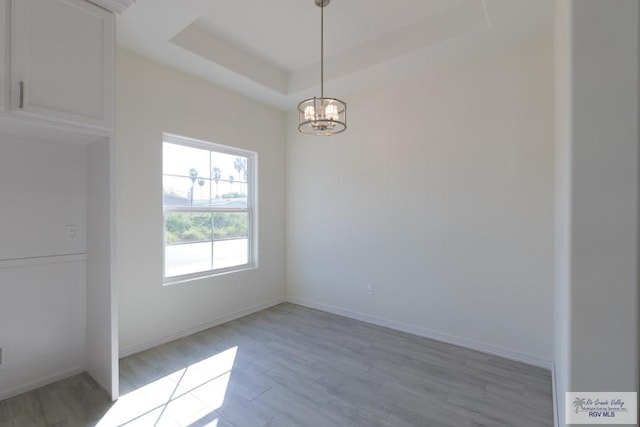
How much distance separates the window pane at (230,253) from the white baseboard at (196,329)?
2.05 ft

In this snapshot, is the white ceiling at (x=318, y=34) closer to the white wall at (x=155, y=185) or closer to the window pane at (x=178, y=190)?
the white wall at (x=155, y=185)

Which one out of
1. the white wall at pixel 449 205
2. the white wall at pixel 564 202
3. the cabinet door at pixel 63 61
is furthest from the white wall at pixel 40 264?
the white wall at pixel 564 202

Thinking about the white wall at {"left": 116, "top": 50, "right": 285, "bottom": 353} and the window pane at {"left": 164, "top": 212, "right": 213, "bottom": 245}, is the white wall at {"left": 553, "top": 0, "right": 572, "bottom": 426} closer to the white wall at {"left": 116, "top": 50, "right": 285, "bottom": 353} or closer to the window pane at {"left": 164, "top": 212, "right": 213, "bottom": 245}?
the white wall at {"left": 116, "top": 50, "right": 285, "bottom": 353}

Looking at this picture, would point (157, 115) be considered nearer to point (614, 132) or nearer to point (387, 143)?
point (387, 143)

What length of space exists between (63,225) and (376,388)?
2.76 m

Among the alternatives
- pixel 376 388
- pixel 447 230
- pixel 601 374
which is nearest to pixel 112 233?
pixel 376 388

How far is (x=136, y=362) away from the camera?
2.61 meters

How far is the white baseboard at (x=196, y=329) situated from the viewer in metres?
2.76

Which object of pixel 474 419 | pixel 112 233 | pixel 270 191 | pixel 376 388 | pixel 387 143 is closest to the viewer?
pixel 474 419

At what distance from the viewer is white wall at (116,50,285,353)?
2719mm

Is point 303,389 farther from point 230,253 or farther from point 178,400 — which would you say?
point 230,253

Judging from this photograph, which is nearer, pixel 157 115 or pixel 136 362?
pixel 136 362

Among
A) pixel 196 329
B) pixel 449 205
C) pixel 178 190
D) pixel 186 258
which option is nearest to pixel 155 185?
→ pixel 178 190

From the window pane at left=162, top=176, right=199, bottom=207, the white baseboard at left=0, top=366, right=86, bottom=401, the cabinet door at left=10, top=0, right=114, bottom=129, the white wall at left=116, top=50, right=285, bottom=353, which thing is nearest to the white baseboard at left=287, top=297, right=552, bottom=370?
the white wall at left=116, top=50, right=285, bottom=353
